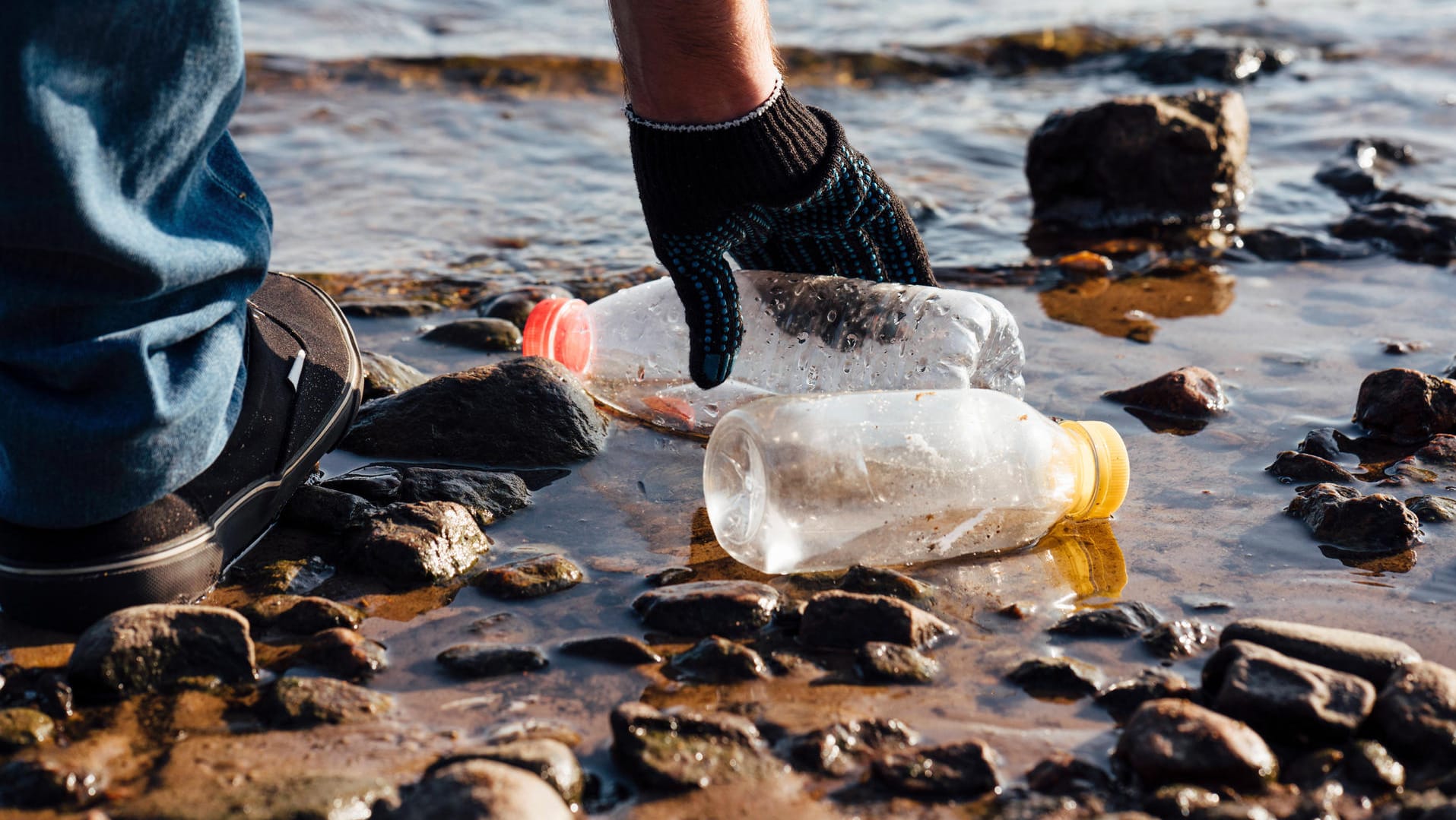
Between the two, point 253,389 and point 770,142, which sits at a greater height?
point 770,142

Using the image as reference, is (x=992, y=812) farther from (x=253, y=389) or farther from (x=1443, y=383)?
(x=1443, y=383)

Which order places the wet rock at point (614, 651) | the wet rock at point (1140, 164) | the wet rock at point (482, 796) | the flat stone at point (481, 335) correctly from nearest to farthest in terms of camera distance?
the wet rock at point (482, 796) → the wet rock at point (614, 651) → the flat stone at point (481, 335) → the wet rock at point (1140, 164)

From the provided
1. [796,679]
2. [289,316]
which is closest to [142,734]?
[796,679]

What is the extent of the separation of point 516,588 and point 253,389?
59cm

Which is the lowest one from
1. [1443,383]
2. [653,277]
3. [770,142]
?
[653,277]

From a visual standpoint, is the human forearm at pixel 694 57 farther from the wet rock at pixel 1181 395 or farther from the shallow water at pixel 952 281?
the wet rock at pixel 1181 395

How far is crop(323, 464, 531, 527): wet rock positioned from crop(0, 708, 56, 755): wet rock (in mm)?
797

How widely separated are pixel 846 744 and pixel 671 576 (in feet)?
1.93

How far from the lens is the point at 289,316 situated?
2.46 meters

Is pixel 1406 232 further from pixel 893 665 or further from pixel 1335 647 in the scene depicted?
pixel 893 665

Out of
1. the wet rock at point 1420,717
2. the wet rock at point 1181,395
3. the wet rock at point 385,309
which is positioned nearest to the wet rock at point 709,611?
the wet rock at point 1420,717

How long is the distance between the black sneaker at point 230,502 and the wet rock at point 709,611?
71cm

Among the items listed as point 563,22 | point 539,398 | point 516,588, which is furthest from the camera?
point 563,22

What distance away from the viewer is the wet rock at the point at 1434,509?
2.29 metres
